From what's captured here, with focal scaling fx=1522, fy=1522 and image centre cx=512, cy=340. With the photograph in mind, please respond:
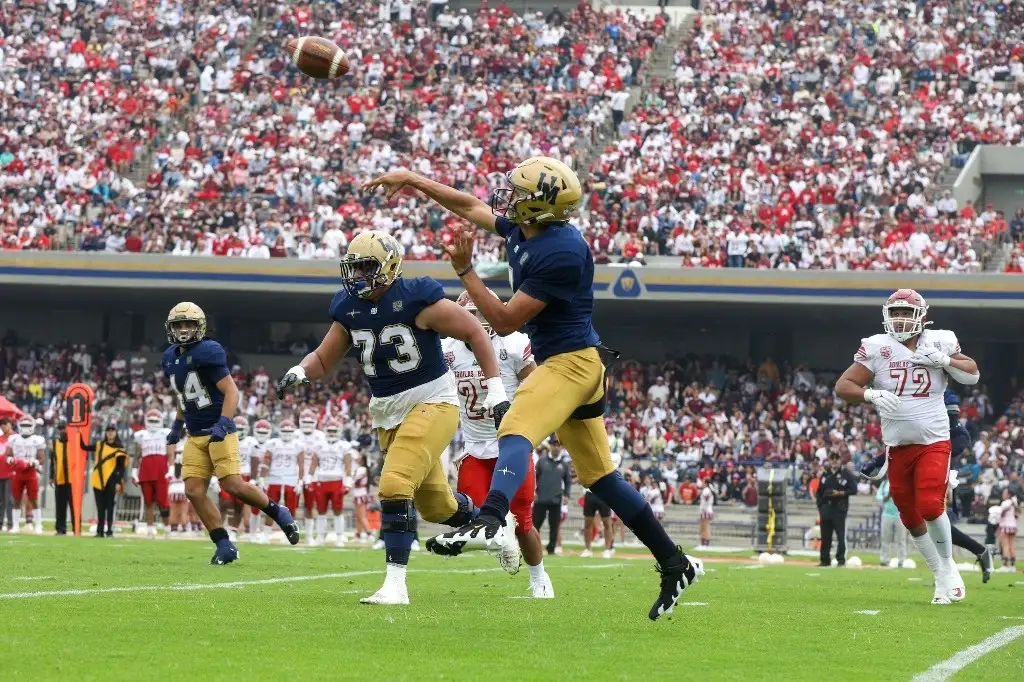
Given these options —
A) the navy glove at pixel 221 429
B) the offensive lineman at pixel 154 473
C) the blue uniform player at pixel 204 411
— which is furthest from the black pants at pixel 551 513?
the navy glove at pixel 221 429

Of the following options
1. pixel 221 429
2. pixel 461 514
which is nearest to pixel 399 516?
pixel 461 514

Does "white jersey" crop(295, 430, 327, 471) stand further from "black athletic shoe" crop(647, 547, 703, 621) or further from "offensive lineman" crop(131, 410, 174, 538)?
"black athletic shoe" crop(647, 547, 703, 621)

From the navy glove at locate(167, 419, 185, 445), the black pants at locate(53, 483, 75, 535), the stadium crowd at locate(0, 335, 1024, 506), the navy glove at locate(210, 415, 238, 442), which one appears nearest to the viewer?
the navy glove at locate(210, 415, 238, 442)

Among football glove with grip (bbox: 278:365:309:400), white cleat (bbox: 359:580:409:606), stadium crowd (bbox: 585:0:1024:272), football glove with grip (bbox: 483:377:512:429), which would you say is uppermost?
stadium crowd (bbox: 585:0:1024:272)

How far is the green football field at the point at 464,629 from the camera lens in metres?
5.49

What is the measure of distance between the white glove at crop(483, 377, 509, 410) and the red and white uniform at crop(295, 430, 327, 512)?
12238mm

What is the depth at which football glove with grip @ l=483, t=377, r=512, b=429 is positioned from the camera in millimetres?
7375

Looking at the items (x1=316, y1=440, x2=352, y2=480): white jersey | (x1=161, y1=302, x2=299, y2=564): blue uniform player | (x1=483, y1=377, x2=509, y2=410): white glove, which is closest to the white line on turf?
(x1=483, y1=377, x2=509, y2=410): white glove

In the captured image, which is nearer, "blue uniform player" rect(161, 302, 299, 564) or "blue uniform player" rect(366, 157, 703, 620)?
"blue uniform player" rect(366, 157, 703, 620)

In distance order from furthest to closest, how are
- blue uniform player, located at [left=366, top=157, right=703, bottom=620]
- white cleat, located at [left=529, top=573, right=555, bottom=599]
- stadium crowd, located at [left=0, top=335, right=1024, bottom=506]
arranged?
stadium crowd, located at [left=0, top=335, right=1024, bottom=506], white cleat, located at [left=529, top=573, right=555, bottom=599], blue uniform player, located at [left=366, top=157, right=703, bottom=620]

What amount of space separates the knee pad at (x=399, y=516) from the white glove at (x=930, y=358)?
3682 mm

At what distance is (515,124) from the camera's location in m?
33.6

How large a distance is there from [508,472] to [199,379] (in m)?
5.63

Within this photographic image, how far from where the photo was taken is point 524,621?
24.0 ft
